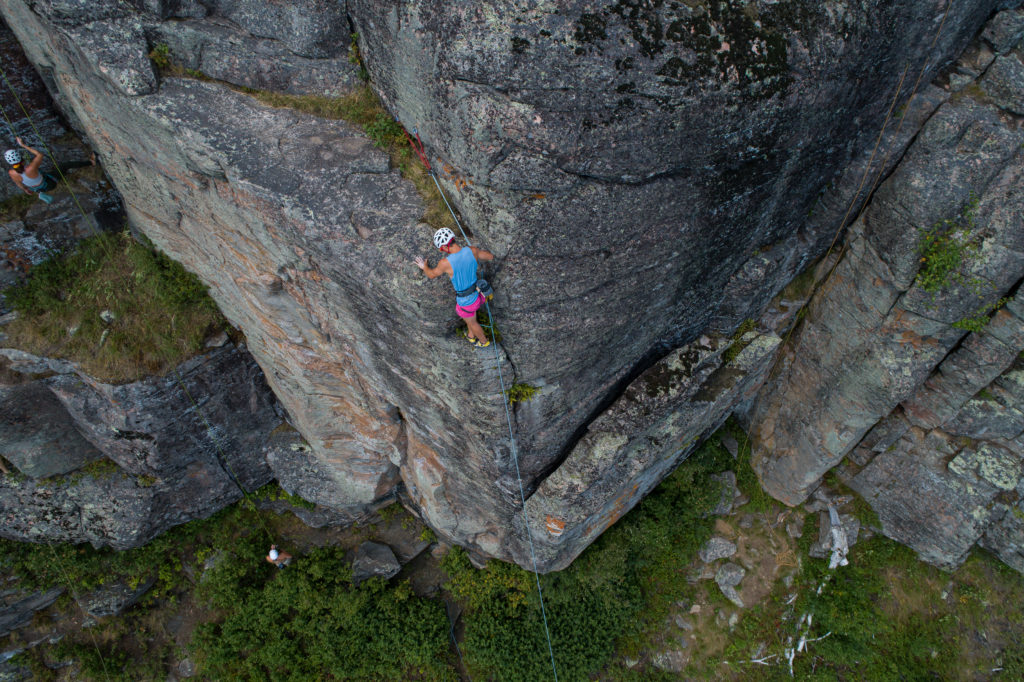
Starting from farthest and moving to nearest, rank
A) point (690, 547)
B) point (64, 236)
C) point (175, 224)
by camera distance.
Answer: point (690, 547), point (64, 236), point (175, 224)

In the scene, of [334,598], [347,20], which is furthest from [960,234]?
[334,598]

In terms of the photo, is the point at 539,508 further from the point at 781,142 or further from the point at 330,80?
the point at 330,80

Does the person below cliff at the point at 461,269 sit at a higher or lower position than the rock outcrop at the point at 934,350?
higher

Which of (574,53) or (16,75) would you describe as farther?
(16,75)

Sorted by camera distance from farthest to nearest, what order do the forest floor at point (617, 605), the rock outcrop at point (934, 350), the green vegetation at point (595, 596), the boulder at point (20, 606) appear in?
the boulder at point (20, 606)
the green vegetation at point (595, 596)
the forest floor at point (617, 605)
the rock outcrop at point (934, 350)

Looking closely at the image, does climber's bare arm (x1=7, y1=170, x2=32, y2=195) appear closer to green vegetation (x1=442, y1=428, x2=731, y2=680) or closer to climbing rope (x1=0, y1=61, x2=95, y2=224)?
climbing rope (x1=0, y1=61, x2=95, y2=224)

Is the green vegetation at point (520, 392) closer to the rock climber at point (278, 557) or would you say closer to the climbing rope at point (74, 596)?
the rock climber at point (278, 557)

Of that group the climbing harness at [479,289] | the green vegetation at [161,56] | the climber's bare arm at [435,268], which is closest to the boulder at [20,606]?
the green vegetation at [161,56]
